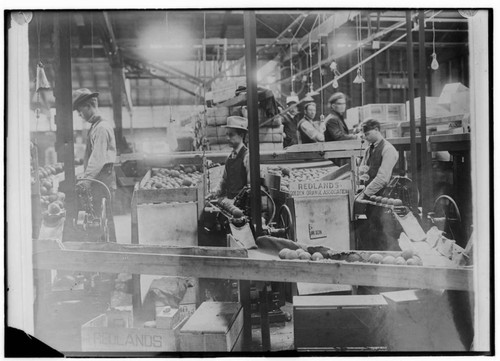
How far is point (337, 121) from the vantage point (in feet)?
10.9

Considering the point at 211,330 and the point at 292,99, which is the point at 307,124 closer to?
the point at 292,99

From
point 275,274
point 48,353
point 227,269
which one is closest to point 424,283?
point 275,274

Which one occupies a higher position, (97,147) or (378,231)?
(97,147)

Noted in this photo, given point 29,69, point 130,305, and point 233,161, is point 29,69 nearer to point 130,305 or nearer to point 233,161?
point 233,161

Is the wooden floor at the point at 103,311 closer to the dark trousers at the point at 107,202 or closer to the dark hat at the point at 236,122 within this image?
the dark trousers at the point at 107,202

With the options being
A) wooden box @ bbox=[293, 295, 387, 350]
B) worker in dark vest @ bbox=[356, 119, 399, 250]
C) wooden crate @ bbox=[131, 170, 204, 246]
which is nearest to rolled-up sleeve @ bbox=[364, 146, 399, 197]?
worker in dark vest @ bbox=[356, 119, 399, 250]

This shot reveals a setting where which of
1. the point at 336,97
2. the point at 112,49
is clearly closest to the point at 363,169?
the point at 336,97

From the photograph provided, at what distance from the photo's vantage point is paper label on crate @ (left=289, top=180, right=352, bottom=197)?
331 cm

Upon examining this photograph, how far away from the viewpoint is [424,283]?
3258mm

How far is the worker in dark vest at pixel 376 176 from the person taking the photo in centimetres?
331

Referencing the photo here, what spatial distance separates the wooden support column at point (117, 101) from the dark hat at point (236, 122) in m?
0.68

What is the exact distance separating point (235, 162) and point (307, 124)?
0.54m

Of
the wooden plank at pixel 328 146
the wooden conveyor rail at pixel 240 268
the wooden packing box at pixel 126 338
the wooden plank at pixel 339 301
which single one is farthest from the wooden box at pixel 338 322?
the wooden plank at pixel 328 146

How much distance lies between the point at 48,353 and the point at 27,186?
3.60 ft
